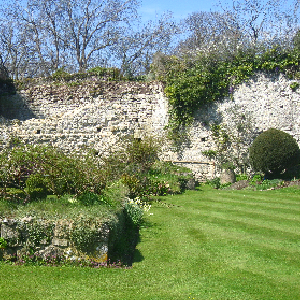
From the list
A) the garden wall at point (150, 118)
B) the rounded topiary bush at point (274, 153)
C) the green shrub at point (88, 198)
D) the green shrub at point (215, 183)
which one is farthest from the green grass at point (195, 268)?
the garden wall at point (150, 118)

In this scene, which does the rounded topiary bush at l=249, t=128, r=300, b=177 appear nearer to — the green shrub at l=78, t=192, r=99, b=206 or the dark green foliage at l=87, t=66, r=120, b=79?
the dark green foliage at l=87, t=66, r=120, b=79

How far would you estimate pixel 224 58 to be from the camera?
1585 cm

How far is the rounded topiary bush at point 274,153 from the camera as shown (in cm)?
1349

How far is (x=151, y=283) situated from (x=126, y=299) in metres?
0.61

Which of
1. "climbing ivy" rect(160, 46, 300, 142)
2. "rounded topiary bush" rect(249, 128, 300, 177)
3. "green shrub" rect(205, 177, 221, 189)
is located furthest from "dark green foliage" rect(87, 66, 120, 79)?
"rounded topiary bush" rect(249, 128, 300, 177)

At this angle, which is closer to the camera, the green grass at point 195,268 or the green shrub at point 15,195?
the green grass at point 195,268

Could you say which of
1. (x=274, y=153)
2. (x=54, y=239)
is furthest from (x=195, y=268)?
(x=274, y=153)

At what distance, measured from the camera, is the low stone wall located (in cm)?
593

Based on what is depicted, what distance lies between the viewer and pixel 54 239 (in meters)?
5.97

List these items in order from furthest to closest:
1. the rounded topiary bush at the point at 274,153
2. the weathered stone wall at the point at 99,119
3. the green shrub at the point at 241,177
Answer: the weathered stone wall at the point at 99,119
the green shrub at the point at 241,177
the rounded topiary bush at the point at 274,153

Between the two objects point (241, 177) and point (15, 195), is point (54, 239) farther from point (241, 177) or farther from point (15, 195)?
point (241, 177)

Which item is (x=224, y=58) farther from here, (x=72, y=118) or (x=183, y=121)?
(x=72, y=118)

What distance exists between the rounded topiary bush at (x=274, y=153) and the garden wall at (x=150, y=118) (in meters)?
1.26

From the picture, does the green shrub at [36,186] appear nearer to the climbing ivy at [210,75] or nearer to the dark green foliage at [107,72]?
the climbing ivy at [210,75]
